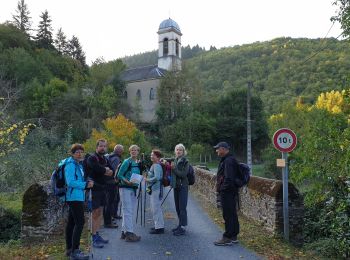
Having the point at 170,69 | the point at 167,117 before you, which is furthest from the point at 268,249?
the point at 170,69

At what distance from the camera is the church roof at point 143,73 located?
67.1 meters

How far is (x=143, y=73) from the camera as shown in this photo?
70.1 meters

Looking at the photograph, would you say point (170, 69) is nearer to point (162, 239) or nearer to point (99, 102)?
point (99, 102)

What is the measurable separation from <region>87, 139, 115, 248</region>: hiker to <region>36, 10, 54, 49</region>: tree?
222 ft

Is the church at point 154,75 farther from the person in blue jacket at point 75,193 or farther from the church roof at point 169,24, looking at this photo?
the person in blue jacket at point 75,193

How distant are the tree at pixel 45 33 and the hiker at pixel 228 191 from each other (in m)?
68.4

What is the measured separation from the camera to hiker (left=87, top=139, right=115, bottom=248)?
304 inches

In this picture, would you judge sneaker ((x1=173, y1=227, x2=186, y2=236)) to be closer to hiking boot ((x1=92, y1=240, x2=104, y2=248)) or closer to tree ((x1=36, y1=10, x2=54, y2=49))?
hiking boot ((x1=92, y1=240, x2=104, y2=248))

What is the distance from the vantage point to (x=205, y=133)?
182 feet

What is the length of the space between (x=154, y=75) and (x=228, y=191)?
60.0 meters

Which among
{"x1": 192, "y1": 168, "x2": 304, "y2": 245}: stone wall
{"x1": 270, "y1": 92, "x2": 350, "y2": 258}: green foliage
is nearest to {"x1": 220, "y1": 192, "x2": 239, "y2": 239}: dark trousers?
{"x1": 192, "y1": 168, "x2": 304, "y2": 245}: stone wall

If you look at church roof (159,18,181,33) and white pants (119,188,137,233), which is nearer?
white pants (119,188,137,233)

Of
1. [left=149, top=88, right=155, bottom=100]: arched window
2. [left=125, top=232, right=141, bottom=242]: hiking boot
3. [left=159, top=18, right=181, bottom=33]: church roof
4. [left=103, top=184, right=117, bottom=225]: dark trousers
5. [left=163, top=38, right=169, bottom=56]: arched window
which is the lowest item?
[left=125, top=232, right=141, bottom=242]: hiking boot

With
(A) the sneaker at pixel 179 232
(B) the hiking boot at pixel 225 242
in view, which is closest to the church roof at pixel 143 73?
(A) the sneaker at pixel 179 232
